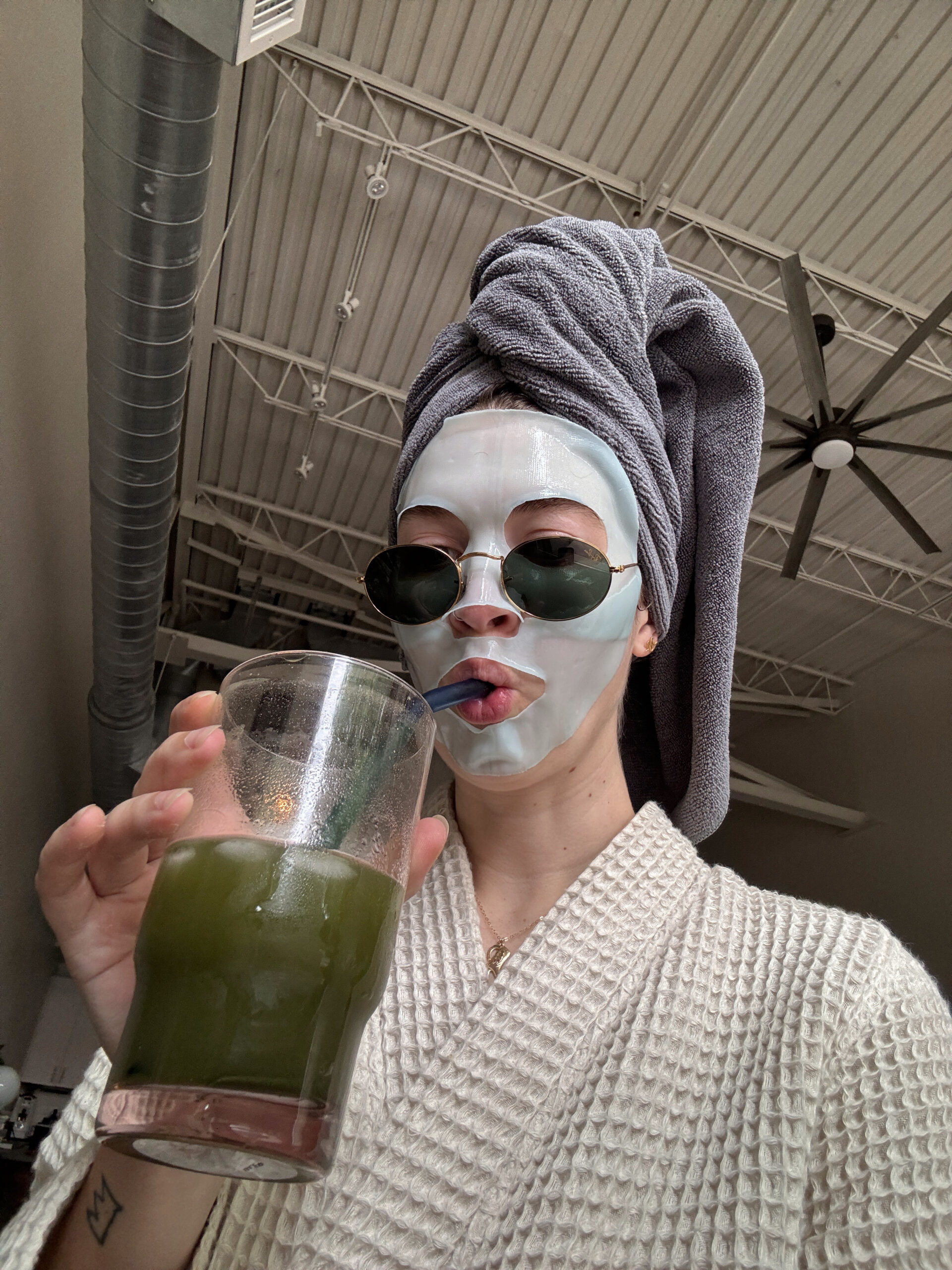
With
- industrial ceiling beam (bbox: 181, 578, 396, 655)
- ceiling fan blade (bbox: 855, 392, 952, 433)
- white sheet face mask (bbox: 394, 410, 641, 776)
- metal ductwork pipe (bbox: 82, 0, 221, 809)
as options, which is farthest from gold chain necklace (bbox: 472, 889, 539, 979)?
industrial ceiling beam (bbox: 181, 578, 396, 655)

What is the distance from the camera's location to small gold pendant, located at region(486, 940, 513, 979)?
3.20ft

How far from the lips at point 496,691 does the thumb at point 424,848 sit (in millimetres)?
247

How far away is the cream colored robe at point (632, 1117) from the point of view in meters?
0.69

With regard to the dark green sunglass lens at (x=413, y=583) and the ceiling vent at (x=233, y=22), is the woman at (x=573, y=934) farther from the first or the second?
the ceiling vent at (x=233, y=22)

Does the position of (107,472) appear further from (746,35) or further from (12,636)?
(746,35)

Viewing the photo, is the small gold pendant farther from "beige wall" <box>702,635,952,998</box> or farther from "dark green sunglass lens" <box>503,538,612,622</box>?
"beige wall" <box>702,635,952,998</box>

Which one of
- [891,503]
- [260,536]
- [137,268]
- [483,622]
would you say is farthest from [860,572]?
[483,622]

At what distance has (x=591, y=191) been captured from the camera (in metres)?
4.40

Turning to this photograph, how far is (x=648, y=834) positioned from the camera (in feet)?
3.51

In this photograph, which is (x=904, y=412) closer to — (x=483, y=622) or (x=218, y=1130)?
(x=483, y=622)

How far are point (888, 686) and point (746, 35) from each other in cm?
560

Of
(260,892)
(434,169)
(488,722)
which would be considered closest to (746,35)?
(434,169)

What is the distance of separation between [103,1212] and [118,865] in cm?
33

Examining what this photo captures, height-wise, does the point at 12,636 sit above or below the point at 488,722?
above
